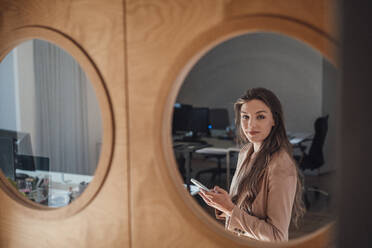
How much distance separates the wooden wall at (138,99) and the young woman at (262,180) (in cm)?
19

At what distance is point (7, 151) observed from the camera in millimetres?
2453

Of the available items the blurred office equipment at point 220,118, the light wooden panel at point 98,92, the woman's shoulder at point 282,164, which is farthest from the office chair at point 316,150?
the light wooden panel at point 98,92

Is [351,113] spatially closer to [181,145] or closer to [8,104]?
[8,104]

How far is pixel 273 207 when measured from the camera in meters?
1.61

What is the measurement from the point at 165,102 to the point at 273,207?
73 cm

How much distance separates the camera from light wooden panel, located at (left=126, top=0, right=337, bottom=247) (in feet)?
A: 4.63

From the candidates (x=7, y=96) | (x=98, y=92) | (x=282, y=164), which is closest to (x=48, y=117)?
(x=7, y=96)

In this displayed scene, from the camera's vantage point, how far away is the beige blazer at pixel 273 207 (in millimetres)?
1602

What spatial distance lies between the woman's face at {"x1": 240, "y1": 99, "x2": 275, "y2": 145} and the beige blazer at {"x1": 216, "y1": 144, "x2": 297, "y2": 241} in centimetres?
17

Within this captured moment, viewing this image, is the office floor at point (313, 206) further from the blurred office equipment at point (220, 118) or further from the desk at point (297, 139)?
the blurred office equipment at point (220, 118)

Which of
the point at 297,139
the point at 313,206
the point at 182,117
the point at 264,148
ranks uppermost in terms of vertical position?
the point at 182,117

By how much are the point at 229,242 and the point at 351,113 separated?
136 cm

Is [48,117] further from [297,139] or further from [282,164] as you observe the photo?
[297,139]

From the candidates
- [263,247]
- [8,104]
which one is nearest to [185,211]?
[263,247]
